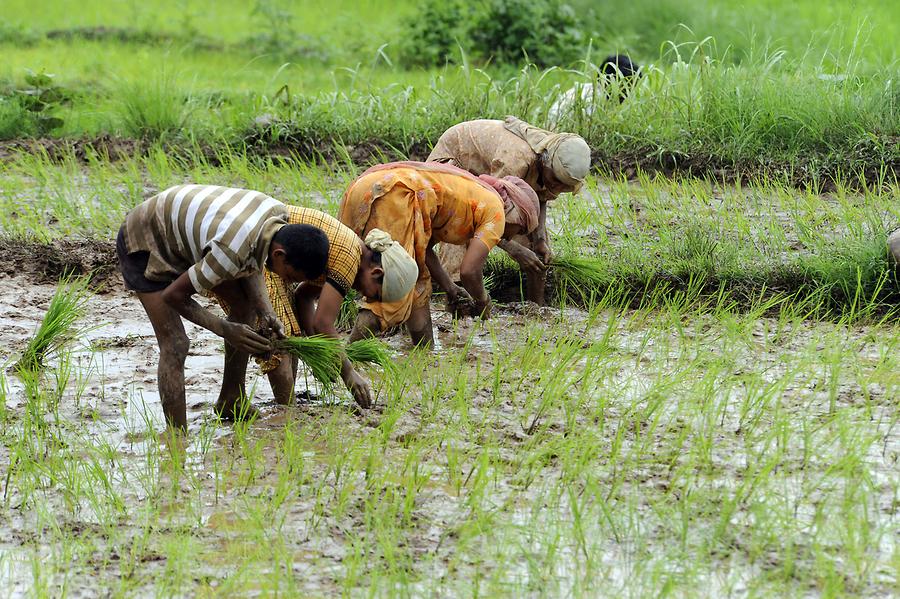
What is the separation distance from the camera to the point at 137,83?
780 centimetres

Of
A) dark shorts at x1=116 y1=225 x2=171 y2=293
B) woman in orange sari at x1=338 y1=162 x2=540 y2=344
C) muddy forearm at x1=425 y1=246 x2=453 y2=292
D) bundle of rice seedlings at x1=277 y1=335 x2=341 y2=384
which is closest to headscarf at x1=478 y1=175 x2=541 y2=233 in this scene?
woman in orange sari at x1=338 y1=162 x2=540 y2=344

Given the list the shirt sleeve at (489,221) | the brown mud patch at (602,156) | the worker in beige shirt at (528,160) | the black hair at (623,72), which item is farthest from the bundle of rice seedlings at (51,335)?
the black hair at (623,72)

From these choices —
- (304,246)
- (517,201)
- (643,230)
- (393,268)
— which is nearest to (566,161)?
(517,201)

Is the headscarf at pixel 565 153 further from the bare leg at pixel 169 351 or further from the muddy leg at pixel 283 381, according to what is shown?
the bare leg at pixel 169 351

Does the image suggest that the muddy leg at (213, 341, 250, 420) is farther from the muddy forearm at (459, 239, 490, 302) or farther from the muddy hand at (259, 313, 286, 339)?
the muddy forearm at (459, 239, 490, 302)

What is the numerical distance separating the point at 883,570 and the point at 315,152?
532 centimetres

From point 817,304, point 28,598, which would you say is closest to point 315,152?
point 817,304

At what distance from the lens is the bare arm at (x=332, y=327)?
4082mm

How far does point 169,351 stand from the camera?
4.00 meters

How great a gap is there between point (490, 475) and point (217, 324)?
1026 millimetres

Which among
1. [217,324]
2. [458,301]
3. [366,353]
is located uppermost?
[217,324]

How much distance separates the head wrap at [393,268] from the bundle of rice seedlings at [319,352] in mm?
274

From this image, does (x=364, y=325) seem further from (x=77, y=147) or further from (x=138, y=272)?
(x=77, y=147)

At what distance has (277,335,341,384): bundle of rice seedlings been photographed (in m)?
3.95
